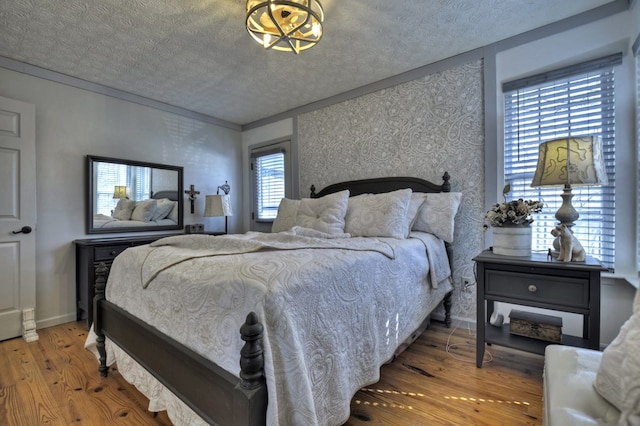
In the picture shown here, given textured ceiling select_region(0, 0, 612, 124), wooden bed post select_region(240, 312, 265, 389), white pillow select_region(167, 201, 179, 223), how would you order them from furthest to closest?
white pillow select_region(167, 201, 179, 223) < textured ceiling select_region(0, 0, 612, 124) < wooden bed post select_region(240, 312, 265, 389)

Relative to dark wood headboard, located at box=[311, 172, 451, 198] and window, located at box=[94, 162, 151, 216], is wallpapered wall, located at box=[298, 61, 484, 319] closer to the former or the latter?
dark wood headboard, located at box=[311, 172, 451, 198]

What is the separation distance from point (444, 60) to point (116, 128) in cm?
355

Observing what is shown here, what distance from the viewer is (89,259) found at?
2.75 metres

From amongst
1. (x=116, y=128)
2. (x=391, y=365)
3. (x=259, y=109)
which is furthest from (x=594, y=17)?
(x=116, y=128)

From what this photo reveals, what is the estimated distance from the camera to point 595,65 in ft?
6.64

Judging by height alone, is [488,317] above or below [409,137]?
below

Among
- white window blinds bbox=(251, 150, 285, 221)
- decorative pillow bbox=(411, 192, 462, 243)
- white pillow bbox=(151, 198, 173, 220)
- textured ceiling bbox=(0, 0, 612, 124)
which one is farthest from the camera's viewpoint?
white window blinds bbox=(251, 150, 285, 221)

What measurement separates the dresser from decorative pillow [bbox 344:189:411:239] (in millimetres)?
2325

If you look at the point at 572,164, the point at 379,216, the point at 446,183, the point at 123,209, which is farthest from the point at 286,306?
the point at 123,209

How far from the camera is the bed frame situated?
3.03ft

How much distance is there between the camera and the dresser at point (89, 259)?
274 centimetres

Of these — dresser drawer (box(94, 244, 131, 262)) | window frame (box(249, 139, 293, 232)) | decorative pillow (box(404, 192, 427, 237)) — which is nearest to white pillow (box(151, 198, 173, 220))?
dresser drawer (box(94, 244, 131, 262))

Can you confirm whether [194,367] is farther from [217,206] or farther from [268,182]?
[268,182]

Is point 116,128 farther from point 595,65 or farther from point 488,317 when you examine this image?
point 595,65
